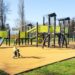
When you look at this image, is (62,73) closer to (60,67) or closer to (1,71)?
(60,67)

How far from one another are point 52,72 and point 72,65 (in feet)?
5.02

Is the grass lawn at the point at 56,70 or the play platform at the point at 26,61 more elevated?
the play platform at the point at 26,61

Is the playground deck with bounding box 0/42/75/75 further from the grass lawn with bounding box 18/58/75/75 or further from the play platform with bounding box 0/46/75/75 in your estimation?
the grass lawn with bounding box 18/58/75/75

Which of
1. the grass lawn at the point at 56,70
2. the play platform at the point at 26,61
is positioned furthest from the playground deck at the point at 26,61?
the grass lawn at the point at 56,70

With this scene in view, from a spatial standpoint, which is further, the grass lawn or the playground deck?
the playground deck

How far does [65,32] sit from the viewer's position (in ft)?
81.4

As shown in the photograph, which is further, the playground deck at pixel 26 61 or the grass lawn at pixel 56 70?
the playground deck at pixel 26 61

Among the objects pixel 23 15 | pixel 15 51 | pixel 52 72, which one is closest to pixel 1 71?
pixel 52 72

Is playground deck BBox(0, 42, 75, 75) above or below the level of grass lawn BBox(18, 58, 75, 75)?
above

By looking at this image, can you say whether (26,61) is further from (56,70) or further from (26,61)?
(56,70)

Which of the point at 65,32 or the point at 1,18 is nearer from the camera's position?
the point at 65,32

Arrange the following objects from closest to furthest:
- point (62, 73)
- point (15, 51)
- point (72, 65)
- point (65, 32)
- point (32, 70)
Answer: point (62, 73)
point (32, 70)
point (72, 65)
point (15, 51)
point (65, 32)

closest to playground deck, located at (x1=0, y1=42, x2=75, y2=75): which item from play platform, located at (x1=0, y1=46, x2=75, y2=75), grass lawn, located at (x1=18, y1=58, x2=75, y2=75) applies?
play platform, located at (x1=0, y1=46, x2=75, y2=75)

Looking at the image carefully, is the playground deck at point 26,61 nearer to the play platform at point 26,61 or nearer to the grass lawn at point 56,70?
the play platform at point 26,61
